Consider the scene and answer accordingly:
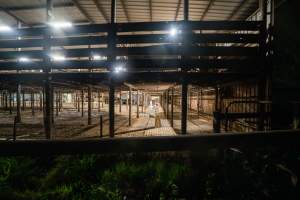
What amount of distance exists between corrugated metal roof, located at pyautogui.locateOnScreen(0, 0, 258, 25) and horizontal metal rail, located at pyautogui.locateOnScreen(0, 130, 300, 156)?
30.5 ft

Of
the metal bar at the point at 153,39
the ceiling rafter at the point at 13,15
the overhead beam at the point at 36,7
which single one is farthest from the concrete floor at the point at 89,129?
the overhead beam at the point at 36,7

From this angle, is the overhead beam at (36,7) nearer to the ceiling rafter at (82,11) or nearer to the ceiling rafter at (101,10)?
the ceiling rafter at (82,11)

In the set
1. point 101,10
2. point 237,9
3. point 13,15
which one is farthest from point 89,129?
point 237,9

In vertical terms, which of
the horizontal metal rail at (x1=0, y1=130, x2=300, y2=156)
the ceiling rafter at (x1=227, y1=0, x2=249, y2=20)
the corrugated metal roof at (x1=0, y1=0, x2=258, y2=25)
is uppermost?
the corrugated metal roof at (x1=0, y1=0, x2=258, y2=25)

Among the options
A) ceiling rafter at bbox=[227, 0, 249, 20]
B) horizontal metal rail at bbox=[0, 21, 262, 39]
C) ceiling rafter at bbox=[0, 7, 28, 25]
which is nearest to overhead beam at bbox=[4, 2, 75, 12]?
ceiling rafter at bbox=[0, 7, 28, 25]

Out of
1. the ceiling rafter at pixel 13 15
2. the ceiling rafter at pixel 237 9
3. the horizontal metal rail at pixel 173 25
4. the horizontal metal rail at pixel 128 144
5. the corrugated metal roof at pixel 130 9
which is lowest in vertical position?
the horizontal metal rail at pixel 128 144

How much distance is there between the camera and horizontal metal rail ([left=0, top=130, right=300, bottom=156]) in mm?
1426

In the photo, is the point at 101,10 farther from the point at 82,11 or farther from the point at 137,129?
the point at 137,129

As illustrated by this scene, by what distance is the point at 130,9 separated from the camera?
10.6 meters

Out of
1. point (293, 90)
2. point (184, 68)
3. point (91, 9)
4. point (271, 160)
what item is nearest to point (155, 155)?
point (184, 68)

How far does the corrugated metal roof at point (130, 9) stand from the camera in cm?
988

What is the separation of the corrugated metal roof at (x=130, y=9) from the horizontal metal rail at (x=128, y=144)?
9299mm

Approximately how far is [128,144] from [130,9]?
33.3 ft

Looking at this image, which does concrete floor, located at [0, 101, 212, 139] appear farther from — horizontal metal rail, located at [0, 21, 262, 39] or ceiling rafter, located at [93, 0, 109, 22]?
ceiling rafter, located at [93, 0, 109, 22]
